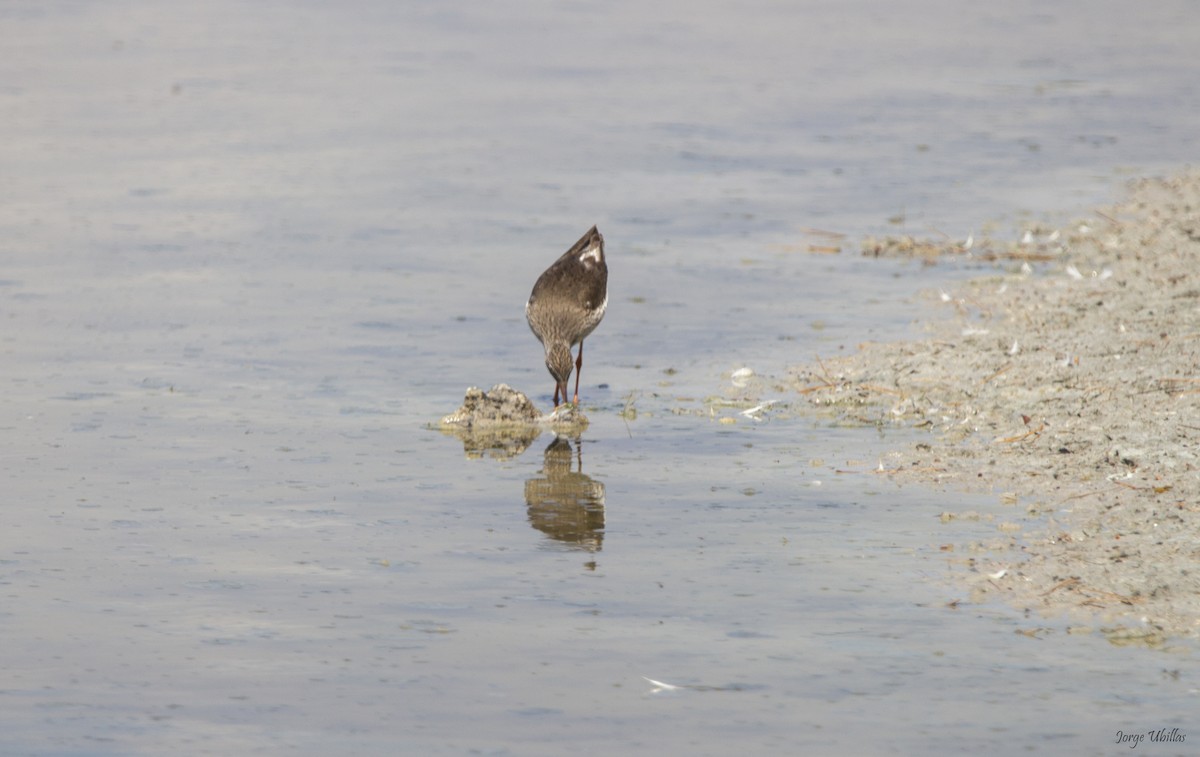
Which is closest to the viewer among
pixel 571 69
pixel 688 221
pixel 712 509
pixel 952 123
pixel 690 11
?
pixel 712 509

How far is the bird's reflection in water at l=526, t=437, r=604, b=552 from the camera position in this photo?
6.53 m

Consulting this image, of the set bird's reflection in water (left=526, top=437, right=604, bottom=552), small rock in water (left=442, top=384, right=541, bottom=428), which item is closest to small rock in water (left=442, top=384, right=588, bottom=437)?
small rock in water (left=442, top=384, right=541, bottom=428)

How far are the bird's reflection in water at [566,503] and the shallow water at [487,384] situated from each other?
25mm

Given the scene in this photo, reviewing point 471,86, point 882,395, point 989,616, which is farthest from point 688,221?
point 989,616

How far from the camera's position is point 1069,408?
7910 millimetres

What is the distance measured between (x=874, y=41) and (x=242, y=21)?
773 centimetres

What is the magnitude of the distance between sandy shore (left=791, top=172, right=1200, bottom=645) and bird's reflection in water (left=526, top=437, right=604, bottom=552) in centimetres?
124

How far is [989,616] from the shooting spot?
5578 millimetres

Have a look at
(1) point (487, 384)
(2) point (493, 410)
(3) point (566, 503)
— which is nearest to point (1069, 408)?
(3) point (566, 503)

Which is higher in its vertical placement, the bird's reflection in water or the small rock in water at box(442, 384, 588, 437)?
the small rock in water at box(442, 384, 588, 437)

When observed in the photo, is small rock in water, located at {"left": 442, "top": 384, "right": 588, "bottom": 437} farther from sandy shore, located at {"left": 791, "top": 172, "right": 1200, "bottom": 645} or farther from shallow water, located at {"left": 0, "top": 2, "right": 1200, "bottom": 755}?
sandy shore, located at {"left": 791, "top": 172, "right": 1200, "bottom": 645}

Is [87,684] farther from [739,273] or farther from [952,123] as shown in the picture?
[952,123]

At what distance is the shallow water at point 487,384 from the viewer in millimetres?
5043

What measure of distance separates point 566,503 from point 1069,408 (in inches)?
93.6
